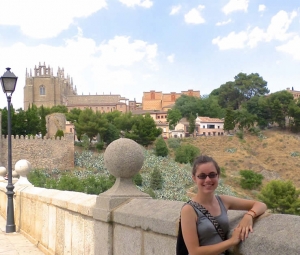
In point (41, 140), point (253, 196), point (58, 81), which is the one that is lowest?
point (253, 196)

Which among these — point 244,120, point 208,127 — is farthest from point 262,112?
point 208,127

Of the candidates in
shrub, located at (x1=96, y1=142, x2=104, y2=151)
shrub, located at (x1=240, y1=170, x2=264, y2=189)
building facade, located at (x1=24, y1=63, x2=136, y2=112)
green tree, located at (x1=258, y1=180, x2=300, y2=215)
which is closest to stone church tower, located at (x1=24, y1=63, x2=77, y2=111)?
building facade, located at (x1=24, y1=63, x2=136, y2=112)

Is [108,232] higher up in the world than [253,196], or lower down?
higher up

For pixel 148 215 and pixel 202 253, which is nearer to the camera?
pixel 202 253

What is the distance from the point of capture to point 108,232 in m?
3.94

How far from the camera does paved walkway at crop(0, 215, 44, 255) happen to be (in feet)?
20.9

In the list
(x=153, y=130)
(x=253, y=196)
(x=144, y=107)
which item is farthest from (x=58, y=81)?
(x=253, y=196)

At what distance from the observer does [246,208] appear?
2521mm

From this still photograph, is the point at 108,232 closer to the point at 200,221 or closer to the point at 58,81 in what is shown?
the point at 200,221

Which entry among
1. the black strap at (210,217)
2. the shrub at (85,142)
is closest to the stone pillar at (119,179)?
the black strap at (210,217)

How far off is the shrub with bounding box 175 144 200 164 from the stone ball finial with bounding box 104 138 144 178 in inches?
2290

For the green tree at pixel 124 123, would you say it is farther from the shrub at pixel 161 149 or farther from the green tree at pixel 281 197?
the green tree at pixel 281 197

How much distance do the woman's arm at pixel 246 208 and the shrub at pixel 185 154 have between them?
5948 cm

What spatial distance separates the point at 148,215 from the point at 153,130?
62494 mm
